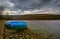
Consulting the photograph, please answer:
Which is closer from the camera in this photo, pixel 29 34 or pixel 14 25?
pixel 14 25

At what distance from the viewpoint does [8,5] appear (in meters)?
1.60

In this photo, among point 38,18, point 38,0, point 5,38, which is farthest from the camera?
point 38,0

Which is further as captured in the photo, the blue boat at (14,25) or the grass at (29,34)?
the grass at (29,34)

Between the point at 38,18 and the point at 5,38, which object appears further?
the point at 5,38

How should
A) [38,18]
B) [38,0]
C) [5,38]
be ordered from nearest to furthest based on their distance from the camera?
1. [38,18]
2. [5,38]
3. [38,0]

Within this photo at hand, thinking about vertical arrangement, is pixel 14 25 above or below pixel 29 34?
above

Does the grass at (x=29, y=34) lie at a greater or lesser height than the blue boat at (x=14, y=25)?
lesser

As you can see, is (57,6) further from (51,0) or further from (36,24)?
(36,24)

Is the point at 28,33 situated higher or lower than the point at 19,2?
lower

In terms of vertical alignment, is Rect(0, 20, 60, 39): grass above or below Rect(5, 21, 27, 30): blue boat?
below

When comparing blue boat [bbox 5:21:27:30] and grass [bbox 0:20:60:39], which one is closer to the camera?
blue boat [bbox 5:21:27:30]

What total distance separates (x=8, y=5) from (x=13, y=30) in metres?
0.38

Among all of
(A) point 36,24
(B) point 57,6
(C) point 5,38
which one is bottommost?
(C) point 5,38

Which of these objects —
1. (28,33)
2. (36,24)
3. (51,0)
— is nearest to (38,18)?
(36,24)
